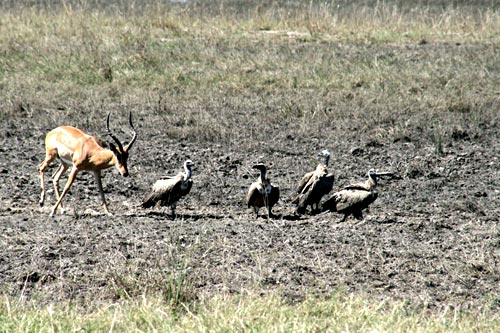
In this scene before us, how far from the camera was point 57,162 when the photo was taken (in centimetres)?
1140

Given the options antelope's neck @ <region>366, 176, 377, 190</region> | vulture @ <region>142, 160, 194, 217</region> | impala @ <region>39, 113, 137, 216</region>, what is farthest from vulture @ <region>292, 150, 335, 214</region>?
impala @ <region>39, 113, 137, 216</region>

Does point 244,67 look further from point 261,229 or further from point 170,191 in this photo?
point 261,229

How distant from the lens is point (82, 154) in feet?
30.8

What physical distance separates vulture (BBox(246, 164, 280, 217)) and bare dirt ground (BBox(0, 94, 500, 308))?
0.58ft

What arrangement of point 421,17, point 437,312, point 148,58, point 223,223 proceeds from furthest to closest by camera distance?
point 421,17 → point 148,58 → point 223,223 → point 437,312

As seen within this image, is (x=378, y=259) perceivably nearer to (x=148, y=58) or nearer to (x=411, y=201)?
(x=411, y=201)

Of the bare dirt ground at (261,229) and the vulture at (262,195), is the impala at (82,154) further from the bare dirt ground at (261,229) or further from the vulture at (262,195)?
the vulture at (262,195)

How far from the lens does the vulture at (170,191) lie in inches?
356

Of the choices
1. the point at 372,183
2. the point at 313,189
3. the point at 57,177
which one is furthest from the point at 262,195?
the point at 57,177

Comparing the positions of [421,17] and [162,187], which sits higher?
[162,187]

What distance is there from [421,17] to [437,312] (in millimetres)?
16124

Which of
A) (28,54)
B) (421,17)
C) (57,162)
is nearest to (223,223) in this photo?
(57,162)

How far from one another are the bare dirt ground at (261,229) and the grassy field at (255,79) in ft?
0.63

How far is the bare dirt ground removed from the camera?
6824 mm
